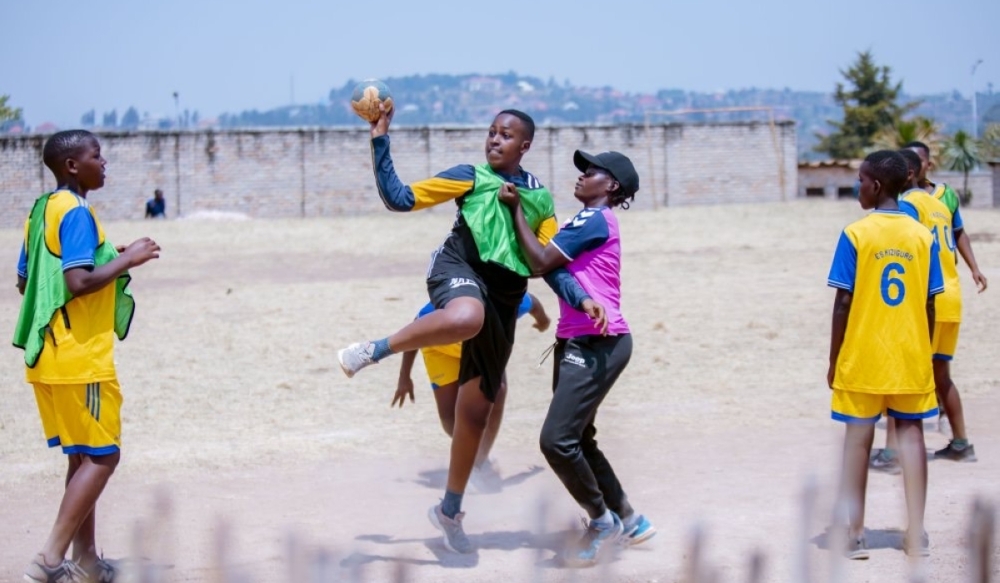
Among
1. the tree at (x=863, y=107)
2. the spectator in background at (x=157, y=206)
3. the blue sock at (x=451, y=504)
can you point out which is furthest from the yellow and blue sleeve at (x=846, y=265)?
the tree at (x=863, y=107)

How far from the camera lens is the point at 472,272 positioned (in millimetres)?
5926

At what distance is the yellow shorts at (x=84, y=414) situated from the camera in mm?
5188

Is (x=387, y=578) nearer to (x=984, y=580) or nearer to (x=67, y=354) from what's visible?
(x=67, y=354)

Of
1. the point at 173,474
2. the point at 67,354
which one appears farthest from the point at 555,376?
the point at 173,474

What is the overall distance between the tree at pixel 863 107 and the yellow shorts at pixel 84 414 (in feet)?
241

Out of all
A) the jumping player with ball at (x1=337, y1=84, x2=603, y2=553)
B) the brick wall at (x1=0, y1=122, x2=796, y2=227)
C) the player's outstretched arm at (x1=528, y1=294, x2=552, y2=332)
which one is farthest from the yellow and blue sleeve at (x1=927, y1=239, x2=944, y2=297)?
the brick wall at (x1=0, y1=122, x2=796, y2=227)

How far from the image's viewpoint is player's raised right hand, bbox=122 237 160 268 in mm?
5172

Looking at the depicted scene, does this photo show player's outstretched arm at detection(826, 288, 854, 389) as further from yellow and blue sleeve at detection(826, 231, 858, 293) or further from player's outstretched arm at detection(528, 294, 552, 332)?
player's outstretched arm at detection(528, 294, 552, 332)

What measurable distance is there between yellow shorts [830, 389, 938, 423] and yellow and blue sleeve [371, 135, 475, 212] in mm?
2085

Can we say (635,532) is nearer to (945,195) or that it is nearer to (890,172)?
(890,172)

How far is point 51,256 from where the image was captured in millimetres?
5195

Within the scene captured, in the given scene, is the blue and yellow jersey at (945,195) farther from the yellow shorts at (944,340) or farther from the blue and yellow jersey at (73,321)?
the blue and yellow jersey at (73,321)

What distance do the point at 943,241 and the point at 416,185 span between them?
12.1 ft

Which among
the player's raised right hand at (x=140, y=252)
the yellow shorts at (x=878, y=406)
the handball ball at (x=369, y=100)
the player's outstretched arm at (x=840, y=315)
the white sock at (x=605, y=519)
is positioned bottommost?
the white sock at (x=605, y=519)
